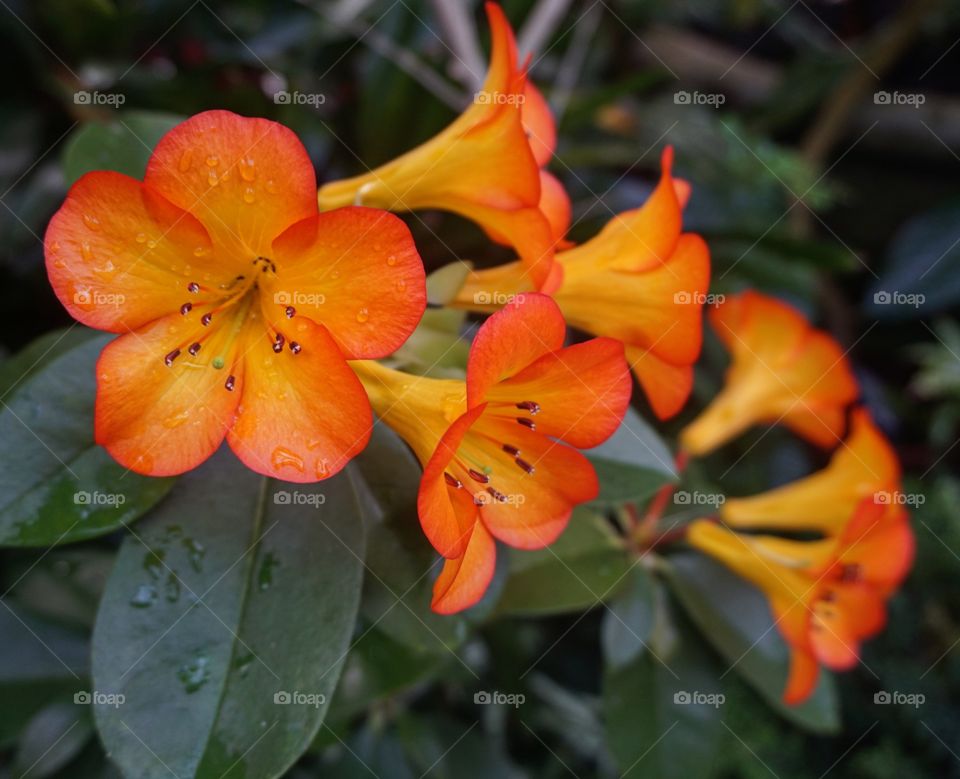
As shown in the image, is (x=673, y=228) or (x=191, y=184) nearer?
(x=191, y=184)

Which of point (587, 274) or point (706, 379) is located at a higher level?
point (587, 274)

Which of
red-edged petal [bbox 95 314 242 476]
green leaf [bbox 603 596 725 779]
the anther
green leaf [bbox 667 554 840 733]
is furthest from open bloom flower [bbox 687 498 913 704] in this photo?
red-edged petal [bbox 95 314 242 476]

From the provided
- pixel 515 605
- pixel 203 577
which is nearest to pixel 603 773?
pixel 515 605

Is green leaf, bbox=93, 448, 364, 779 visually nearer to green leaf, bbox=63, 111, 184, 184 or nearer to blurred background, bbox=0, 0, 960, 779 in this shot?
blurred background, bbox=0, 0, 960, 779

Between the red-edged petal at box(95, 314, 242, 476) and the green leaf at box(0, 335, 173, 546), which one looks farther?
the green leaf at box(0, 335, 173, 546)

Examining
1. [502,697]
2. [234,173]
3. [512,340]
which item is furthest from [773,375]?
[234,173]

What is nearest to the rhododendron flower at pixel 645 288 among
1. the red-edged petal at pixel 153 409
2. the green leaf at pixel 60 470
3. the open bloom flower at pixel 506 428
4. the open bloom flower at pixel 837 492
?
the open bloom flower at pixel 506 428

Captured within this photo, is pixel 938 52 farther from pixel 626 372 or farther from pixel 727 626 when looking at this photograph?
pixel 626 372
